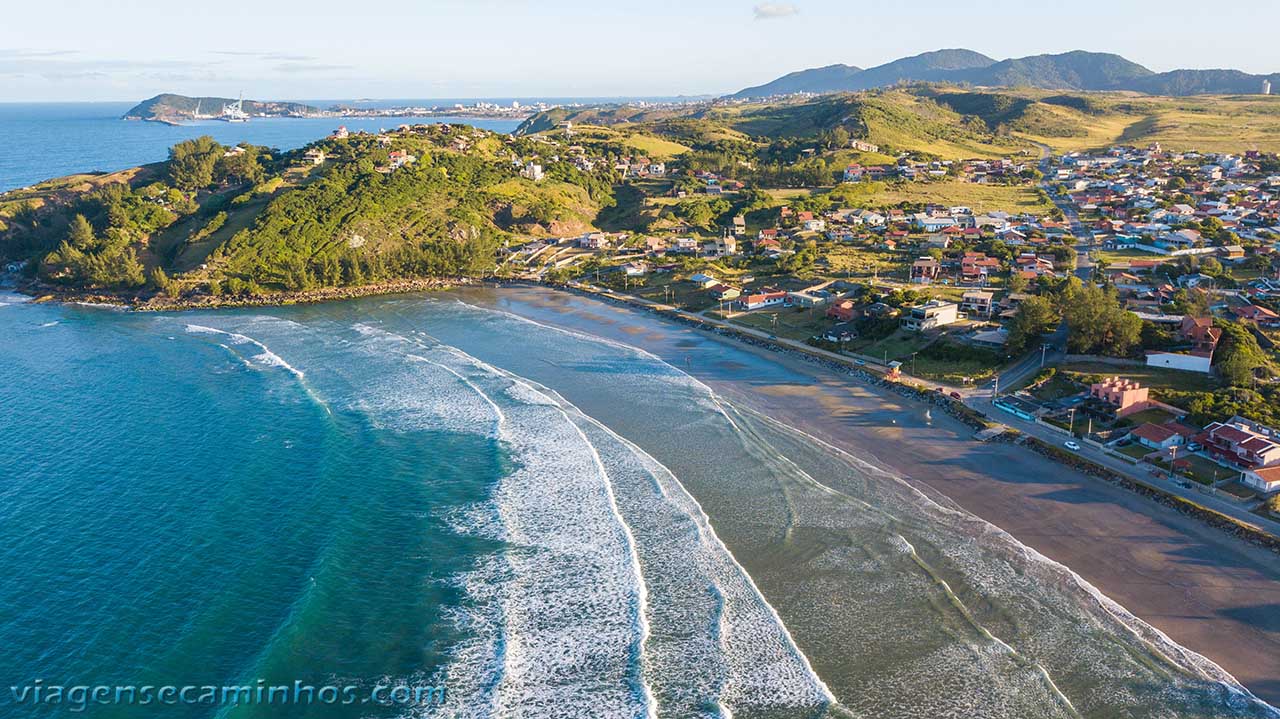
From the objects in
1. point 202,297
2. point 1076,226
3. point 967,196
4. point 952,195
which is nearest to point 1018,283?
point 1076,226

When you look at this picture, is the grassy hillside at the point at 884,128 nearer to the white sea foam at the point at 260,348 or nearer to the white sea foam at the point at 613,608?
the white sea foam at the point at 260,348

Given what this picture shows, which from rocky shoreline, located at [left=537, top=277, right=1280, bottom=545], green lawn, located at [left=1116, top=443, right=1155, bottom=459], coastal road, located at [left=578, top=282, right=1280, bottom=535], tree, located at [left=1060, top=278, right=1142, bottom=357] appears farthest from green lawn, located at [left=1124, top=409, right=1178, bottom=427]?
tree, located at [left=1060, top=278, right=1142, bottom=357]

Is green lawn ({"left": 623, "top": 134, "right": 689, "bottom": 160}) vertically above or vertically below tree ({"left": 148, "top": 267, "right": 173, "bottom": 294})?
above

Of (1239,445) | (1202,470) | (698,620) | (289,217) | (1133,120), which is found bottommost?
(698,620)

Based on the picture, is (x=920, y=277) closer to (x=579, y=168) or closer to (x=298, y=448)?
(x=298, y=448)

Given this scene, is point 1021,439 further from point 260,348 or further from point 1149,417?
point 260,348

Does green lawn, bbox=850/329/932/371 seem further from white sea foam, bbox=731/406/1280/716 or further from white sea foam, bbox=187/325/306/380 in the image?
white sea foam, bbox=187/325/306/380

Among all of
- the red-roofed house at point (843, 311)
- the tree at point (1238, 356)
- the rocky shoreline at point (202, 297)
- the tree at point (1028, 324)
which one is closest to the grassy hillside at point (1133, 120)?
the tree at point (1238, 356)
